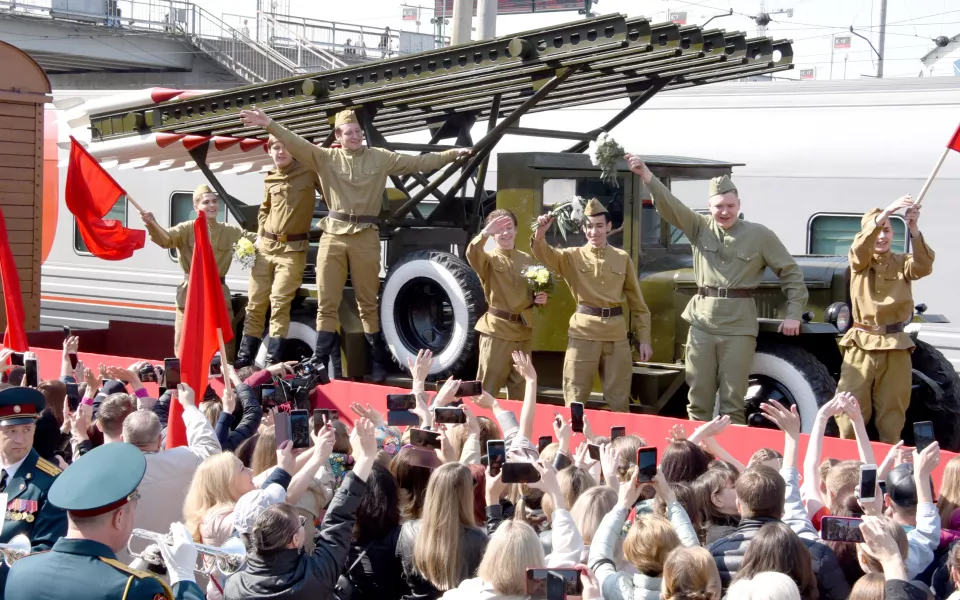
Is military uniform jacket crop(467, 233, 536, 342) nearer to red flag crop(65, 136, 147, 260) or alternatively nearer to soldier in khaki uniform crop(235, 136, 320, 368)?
soldier in khaki uniform crop(235, 136, 320, 368)

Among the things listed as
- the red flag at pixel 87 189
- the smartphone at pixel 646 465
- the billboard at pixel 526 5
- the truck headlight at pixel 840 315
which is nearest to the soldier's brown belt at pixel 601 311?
the truck headlight at pixel 840 315

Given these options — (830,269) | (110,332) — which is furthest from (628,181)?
(110,332)

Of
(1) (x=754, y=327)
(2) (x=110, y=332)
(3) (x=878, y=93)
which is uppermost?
(3) (x=878, y=93)

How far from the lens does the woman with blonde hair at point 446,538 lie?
3785mm

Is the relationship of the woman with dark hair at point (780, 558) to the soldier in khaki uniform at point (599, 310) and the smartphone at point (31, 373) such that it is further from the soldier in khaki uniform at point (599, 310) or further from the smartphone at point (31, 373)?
the smartphone at point (31, 373)

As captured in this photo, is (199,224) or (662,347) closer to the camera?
(199,224)

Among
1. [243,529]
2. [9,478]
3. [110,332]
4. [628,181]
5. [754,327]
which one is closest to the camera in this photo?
[243,529]

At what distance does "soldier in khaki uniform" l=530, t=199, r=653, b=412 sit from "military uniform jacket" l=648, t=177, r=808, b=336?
1.37 feet

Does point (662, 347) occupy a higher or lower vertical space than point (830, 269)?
lower

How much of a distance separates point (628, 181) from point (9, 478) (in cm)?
460

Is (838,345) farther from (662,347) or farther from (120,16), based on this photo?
(120,16)

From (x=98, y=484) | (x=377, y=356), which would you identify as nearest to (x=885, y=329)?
(x=377, y=356)

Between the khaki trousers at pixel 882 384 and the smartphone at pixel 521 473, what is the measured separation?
11.9 feet

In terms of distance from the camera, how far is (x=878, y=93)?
398 inches
